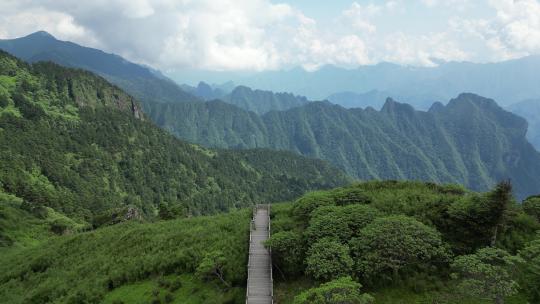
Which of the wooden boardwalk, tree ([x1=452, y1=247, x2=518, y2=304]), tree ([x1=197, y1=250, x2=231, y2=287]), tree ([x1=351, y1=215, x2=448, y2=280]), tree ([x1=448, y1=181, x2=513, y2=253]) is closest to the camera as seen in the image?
tree ([x1=452, y1=247, x2=518, y2=304])

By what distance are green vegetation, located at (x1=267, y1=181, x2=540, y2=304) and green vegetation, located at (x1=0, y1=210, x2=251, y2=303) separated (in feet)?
24.6

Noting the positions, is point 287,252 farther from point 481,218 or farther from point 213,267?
point 481,218

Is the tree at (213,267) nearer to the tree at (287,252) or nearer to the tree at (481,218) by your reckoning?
the tree at (287,252)

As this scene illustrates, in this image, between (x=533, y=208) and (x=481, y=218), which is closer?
(x=481, y=218)

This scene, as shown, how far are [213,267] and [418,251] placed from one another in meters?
20.6

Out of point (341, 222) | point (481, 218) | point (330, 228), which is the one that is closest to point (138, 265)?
point (330, 228)

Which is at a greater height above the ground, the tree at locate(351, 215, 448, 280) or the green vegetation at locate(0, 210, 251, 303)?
the tree at locate(351, 215, 448, 280)

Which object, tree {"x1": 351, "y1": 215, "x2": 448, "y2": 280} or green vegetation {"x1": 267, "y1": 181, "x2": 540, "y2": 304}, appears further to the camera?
tree {"x1": 351, "y1": 215, "x2": 448, "y2": 280}

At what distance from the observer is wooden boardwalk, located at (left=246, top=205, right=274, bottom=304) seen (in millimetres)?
38031

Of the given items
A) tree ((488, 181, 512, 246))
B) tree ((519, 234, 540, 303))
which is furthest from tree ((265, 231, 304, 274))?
tree ((519, 234, 540, 303))

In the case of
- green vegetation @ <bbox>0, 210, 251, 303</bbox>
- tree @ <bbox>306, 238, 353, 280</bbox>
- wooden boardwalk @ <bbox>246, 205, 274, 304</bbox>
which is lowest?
green vegetation @ <bbox>0, 210, 251, 303</bbox>

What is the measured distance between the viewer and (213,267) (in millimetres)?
41625

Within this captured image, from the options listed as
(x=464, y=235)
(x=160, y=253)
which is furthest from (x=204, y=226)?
(x=464, y=235)

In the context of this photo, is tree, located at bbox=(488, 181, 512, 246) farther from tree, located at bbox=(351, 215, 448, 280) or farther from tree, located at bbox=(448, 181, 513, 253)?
tree, located at bbox=(351, 215, 448, 280)
